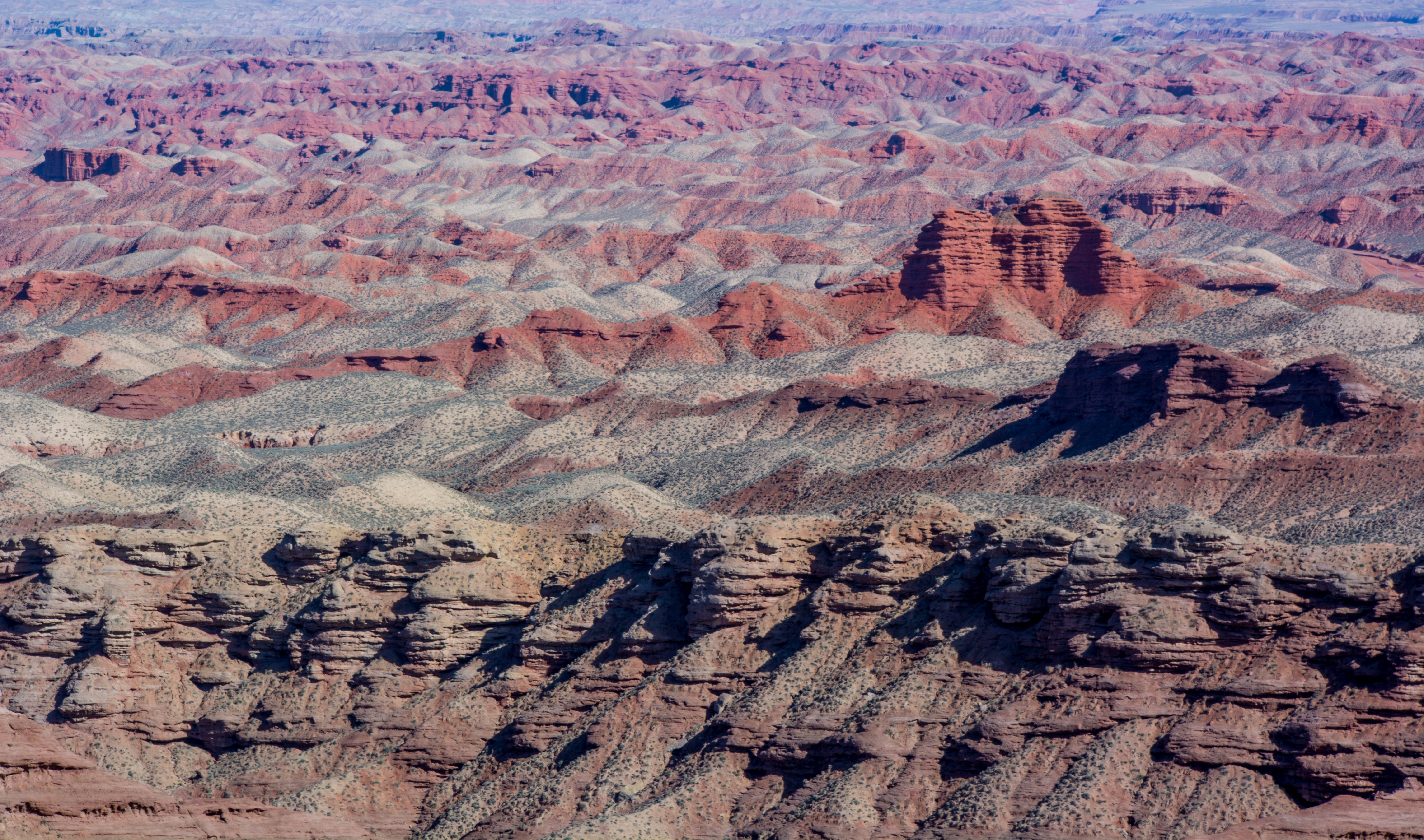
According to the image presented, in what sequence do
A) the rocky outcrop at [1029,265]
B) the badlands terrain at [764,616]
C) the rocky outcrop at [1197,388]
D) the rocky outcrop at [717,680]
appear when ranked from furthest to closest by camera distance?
the rocky outcrop at [1029,265] < the rocky outcrop at [1197,388] < the badlands terrain at [764,616] < the rocky outcrop at [717,680]

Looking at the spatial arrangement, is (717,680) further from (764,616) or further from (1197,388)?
(1197,388)

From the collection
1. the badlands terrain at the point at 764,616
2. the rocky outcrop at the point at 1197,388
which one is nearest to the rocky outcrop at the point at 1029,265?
the badlands terrain at the point at 764,616

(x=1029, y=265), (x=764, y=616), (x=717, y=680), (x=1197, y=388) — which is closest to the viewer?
(x=717, y=680)

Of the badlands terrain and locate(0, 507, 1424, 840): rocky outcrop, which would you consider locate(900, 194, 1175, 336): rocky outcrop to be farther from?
locate(0, 507, 1424, 840): rocky outcrop

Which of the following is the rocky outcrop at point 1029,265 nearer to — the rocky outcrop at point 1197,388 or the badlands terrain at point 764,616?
the badlands terrain at point 764,616

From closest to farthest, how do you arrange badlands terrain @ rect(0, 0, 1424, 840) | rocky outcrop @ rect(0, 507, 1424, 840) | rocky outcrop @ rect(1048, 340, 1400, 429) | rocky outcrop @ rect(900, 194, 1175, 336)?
1. rocky outcrop @ rect(0, 507, 1424, 840)
2. badlands terrain @ rect(0, 0, 1424, 840)
3. rocky outcrop @ rect(1048, 340, 1400, 429)
4. rocky outcrop @ rect(900, 194, 1175, 336)

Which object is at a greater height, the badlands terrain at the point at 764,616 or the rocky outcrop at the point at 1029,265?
the badlands terrain at the point at 764,616

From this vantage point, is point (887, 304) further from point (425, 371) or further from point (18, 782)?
point (18, 782)

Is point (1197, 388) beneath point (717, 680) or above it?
beneath

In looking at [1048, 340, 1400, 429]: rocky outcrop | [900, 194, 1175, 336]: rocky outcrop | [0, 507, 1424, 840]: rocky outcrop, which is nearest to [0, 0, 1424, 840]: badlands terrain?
[0, 507, 1424, 840]: rocky outcrop

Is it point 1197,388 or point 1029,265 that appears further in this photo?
point 1029,265

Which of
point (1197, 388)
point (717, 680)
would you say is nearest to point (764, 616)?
point (717, 680)
